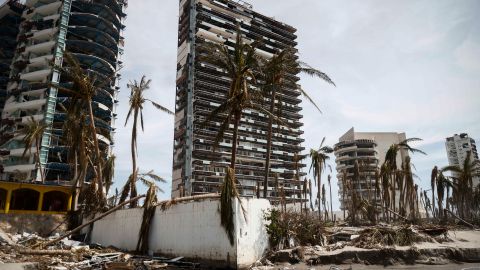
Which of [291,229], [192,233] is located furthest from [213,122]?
[192,233]

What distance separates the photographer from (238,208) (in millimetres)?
15180

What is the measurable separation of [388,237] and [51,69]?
2101 inches

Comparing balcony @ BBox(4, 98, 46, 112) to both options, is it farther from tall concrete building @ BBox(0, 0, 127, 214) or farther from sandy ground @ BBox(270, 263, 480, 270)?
sandy ground @ BBox(270, 263, 480, 270)

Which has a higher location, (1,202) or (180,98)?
(180,98)

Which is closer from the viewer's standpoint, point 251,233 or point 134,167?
point 251,233

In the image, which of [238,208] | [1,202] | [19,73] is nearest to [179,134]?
[19,73]

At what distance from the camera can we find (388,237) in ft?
61.4

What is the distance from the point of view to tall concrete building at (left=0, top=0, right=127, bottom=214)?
54312 mm

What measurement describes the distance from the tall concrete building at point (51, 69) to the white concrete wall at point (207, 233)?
39.0 meters

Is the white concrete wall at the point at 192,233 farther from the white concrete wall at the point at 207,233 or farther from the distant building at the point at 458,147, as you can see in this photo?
the distant building at the point at 458,147

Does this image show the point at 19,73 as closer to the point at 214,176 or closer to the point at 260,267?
the point at 214,176

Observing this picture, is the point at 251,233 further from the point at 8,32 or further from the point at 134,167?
the point at 8,32

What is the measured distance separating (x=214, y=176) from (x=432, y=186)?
150 feet

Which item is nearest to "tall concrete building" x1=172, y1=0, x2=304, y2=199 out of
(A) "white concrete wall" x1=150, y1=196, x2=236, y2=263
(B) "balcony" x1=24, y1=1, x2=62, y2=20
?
(B) "balcony" x1=24, y1=1, x2=62, y2=20
